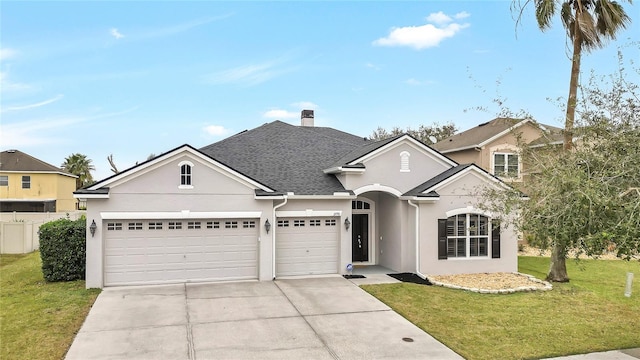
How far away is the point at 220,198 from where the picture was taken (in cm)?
1391

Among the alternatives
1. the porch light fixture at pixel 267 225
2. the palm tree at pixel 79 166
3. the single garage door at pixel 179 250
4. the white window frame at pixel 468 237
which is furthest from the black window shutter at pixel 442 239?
the palm tree at pixel 79 166

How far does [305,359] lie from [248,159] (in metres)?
10.9

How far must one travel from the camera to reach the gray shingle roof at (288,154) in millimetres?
15766

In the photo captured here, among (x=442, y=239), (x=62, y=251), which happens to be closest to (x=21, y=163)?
(x=62, y=251)

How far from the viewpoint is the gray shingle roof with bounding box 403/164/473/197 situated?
591 inches

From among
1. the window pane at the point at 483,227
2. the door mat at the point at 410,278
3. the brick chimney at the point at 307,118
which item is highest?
the brick chimney at the point at 307,118

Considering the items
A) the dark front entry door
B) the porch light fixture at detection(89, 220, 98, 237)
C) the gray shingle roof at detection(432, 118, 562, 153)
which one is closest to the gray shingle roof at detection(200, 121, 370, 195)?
the dark front entry door

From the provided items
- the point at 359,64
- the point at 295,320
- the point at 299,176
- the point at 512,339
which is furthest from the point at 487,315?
the point at 359,64

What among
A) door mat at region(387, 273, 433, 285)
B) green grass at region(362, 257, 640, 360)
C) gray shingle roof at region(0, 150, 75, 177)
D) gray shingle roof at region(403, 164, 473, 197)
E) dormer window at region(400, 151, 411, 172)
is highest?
gray shingle roof at region(0, 150, 75, 177)

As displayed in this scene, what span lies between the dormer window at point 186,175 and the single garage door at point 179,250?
1176 millimetres

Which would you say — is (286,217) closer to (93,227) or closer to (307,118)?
(93,227)

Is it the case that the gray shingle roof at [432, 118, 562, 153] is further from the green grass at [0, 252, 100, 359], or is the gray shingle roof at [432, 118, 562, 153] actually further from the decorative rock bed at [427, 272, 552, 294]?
the green grass at [0, 252, 100, 359]

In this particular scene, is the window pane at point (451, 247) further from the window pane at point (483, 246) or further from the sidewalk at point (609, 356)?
the sidewalk at point (609, 356)

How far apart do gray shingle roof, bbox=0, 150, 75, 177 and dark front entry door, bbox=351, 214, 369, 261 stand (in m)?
31.5
